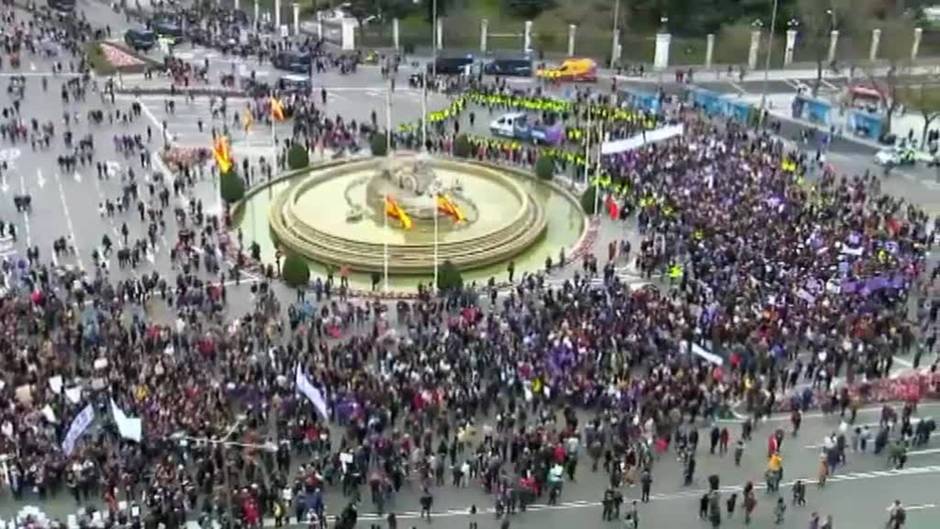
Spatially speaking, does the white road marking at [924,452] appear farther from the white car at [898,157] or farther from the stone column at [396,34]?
the stone column at [396,34]

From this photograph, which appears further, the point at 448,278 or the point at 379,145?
the point at 379,145

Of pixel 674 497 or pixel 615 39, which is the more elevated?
pixel 615 39

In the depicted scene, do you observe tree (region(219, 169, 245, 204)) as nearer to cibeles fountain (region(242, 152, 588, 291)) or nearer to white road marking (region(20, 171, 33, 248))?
cibeles fountain (region(242, 152, 588, 291))

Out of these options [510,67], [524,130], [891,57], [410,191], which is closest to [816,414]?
[410,191]

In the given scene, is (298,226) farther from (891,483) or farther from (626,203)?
(891,483)

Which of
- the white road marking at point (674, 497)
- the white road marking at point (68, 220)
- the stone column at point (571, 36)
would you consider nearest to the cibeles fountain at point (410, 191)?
the white road marking at point (68, 220)

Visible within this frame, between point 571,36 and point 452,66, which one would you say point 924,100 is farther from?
point 452,66
